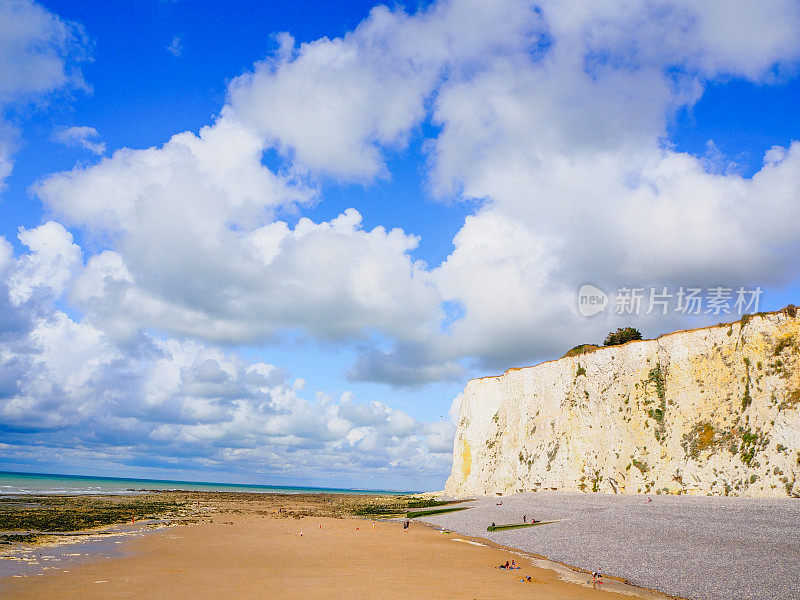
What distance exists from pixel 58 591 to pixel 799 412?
4198 centimetres

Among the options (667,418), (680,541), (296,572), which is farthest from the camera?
(667,418)

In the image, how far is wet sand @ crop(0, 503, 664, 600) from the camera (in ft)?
48.3

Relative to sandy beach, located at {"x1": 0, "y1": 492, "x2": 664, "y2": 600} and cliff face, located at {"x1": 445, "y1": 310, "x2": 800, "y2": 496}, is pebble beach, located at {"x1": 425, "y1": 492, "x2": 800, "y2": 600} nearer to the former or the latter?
sandy beach, located at {"x1": 0, "y1": 492, "x2": 664, "y2": 600}

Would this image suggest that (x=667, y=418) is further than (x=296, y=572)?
Yes

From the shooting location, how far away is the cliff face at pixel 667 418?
3588cm

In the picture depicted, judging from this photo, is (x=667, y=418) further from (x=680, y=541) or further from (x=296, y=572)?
(x=296, y=572)

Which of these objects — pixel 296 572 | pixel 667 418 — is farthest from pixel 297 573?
pixel 667 418

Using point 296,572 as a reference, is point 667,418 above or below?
above

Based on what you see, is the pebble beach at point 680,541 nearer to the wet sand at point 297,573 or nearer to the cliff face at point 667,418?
the wet sand at point 297,573

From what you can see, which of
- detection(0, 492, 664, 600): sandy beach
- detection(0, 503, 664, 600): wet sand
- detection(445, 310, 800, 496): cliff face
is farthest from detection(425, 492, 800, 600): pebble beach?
detection(445, 310, 800, 496): cliff face

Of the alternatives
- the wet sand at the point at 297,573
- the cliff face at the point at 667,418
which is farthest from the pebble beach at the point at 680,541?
the cliff face at the point at 667,418

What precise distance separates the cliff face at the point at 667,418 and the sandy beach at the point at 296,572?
21555mm

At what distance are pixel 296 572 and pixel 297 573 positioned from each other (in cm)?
19

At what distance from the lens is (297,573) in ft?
58.6
